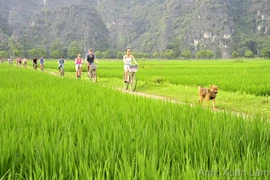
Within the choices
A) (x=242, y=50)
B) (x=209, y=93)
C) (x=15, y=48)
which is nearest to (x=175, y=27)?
(x=242, y=50)

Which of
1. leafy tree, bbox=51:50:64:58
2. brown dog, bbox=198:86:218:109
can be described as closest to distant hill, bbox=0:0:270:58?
leafy tree, bbox=51:50:64:58

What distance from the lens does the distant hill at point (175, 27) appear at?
140000mm

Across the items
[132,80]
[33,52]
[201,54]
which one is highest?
[33,52]

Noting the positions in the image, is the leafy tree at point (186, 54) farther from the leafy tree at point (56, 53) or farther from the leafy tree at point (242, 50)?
the leafy tree at point (56, 53)

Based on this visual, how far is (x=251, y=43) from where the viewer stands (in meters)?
126

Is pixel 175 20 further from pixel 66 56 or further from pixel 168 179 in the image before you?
pixel 168 179

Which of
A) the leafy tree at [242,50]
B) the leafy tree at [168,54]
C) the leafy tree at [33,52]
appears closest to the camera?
the leafy tree at [33,52]

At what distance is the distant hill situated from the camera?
140 meters

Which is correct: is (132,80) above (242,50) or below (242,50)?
below

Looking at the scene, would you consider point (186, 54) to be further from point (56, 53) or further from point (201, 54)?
point (56, 53)

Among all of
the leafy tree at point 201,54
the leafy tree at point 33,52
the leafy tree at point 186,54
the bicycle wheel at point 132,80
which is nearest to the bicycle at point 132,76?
the bicycle wheel at point 132,80

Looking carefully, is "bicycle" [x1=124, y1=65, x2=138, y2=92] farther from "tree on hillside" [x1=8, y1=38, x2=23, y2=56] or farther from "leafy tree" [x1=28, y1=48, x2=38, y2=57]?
"leafy tree" [x1=28, y1=48, x2=38, y2=57]

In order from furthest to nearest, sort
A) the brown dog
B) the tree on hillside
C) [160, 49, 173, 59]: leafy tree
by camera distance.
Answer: [160, 49, 173, 59]: leafy tree
the tree on hillside
the brown dog

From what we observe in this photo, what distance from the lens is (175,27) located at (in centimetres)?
15975
